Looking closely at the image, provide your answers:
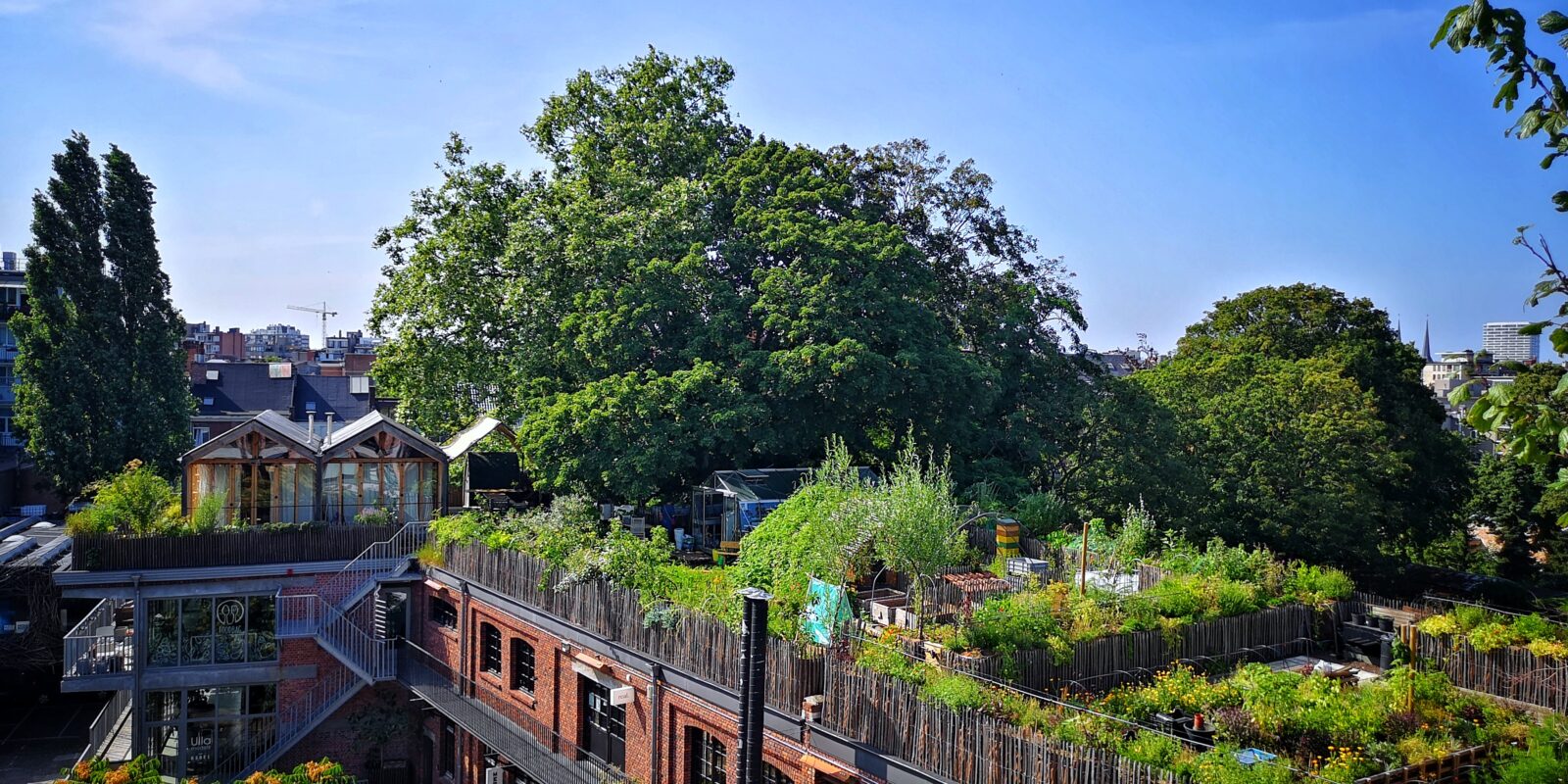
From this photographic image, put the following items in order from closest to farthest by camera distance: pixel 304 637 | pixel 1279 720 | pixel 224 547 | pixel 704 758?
pixel 1279 720 < pixel 704 758 < pixel 224 547 < pixel 304 637

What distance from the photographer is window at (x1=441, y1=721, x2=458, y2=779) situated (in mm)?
25359

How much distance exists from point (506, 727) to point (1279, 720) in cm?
1450

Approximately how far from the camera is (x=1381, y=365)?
40969mm

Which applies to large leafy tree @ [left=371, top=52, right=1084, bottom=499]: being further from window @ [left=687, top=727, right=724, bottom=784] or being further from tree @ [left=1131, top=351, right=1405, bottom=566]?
window @ [left=687, top=727, right=724, bottom=784]

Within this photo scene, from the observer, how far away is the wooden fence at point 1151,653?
1480 centimetres

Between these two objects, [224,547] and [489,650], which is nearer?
[489,650]

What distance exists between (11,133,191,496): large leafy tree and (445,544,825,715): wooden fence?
1015 inches

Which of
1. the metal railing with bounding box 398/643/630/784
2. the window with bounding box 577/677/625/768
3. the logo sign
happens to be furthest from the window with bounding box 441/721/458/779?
the window with bounding box 577/677/625/768

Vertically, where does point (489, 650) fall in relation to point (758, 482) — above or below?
below

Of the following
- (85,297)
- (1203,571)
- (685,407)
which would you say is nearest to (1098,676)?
(1203,571)

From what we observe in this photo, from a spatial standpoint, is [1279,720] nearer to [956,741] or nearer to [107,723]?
[956,741]

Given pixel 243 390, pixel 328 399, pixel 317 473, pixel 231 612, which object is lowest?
pixel 231 612

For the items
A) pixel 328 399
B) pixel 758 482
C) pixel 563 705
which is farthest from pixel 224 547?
pixel 328 399

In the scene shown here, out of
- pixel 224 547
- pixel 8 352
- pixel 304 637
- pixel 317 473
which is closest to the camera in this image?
pixel 224 547
